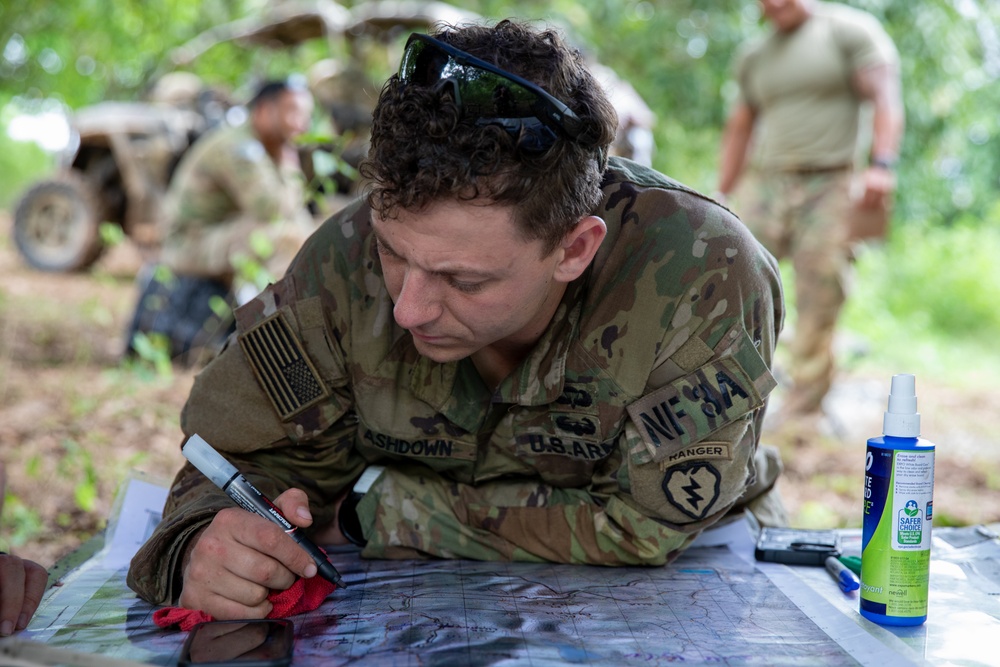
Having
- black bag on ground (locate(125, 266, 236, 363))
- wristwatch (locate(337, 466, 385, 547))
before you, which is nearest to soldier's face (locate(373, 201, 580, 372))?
wristwatch (locate(337, 466, 385, 547))

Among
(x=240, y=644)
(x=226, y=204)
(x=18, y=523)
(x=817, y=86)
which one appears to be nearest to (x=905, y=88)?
(x=817, y=86)

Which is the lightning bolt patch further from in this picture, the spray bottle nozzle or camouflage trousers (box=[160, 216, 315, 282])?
camouflage trousers (box=[160, 216, 315, 282])

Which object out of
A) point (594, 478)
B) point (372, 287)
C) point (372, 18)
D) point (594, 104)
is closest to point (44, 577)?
point (372, 287)

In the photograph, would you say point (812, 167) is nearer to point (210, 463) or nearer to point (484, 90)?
point (484, 90)

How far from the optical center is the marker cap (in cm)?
146

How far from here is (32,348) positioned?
210 inches

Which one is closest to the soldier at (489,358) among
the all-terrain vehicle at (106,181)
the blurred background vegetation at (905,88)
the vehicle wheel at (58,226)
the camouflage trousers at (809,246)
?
the camouflage trousers at (809,246)

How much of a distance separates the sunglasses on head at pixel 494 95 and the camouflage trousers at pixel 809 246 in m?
3.35

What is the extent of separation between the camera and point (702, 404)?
63.4 inches

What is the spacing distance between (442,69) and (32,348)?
4621 millimetres

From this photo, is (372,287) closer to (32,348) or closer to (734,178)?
(734,178)

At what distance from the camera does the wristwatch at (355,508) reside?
178 cm

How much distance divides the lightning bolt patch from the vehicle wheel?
7.69 m

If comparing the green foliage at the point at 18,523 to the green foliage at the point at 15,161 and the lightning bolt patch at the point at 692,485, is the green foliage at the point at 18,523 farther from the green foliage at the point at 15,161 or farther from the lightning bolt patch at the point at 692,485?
the green foliage at the point at 15,161
